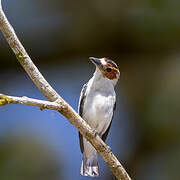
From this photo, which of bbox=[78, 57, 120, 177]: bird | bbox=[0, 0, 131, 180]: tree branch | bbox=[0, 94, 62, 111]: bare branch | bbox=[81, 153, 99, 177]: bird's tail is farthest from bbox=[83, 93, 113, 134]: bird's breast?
bbox=[0, 94, 62, 111]: bare branch

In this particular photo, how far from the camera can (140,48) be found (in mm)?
8844

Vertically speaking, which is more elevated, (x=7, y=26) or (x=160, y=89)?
(x=7, y=26)

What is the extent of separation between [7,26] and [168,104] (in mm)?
4765

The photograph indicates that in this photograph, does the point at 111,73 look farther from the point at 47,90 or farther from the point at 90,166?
the point at 47,90

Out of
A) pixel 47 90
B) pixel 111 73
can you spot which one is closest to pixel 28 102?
pixel 47 90

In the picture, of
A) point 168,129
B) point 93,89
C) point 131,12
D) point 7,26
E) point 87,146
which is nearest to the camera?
point 7,26

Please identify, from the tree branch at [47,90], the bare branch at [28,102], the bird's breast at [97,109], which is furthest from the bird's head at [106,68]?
the bare branch at [28,102]

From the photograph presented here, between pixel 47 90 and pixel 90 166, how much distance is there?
2152 millimetres

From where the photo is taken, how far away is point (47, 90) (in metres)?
3.91

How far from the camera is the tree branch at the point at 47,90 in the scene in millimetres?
3771

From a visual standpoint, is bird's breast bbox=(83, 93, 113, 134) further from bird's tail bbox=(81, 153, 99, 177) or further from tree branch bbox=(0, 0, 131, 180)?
tree branch bbox=(0, 0, 131, 180)

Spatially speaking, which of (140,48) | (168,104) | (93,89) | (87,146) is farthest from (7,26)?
(140,48)

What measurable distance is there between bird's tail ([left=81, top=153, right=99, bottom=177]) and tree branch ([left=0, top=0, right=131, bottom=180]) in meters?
1.64

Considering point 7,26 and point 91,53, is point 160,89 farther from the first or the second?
point 7,26
